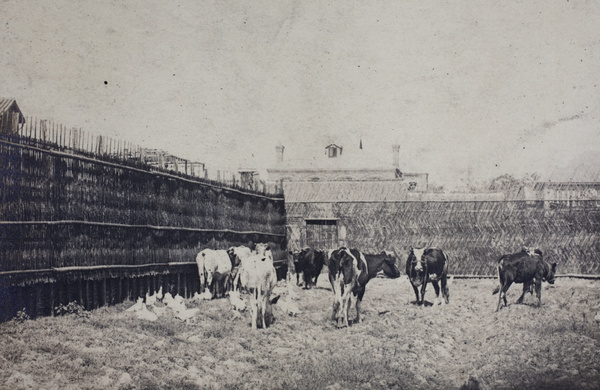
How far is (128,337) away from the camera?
7152mm

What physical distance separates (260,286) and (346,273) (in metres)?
1.58

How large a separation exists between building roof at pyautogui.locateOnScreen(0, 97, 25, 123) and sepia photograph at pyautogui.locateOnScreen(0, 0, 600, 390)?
0.8 inches

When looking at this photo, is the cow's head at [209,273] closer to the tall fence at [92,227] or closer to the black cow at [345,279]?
the tall fence at [92,227]

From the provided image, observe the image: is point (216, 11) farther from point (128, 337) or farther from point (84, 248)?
point (128, 337)

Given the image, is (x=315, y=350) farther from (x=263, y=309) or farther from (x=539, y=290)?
(x=539, y=290)

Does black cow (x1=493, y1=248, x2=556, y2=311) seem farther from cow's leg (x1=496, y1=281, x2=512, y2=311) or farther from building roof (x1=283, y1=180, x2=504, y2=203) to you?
building roof (x1=283, y1=180, x2=504, y2=203)

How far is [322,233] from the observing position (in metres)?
14.0

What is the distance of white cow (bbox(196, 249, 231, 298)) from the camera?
11.2 m

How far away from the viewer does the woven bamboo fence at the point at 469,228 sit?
12992 mm

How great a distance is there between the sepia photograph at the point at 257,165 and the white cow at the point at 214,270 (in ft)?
0.14

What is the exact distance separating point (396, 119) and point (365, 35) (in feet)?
5.44

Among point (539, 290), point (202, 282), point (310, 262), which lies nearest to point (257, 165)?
point (202, 282)

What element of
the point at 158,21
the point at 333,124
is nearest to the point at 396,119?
the point at 333,124

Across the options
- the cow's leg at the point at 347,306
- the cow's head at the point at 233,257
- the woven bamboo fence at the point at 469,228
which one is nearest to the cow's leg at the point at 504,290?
the cow's leg at the point at 347,306
